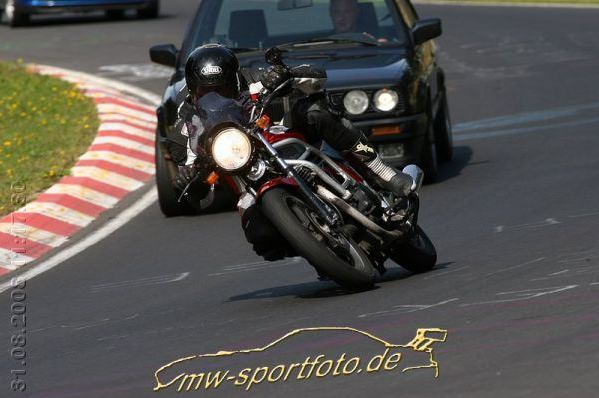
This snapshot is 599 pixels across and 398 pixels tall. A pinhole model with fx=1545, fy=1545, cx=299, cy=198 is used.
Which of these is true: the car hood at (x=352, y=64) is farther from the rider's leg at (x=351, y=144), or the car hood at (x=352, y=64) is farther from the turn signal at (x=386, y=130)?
the rider's leg at (x=351, y=144)

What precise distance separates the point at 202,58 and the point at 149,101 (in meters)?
10.5

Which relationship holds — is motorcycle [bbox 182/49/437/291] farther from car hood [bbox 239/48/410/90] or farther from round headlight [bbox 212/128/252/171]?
car hood [bbox 239/48/410/90]

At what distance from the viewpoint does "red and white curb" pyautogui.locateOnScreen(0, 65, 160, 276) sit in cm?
1080

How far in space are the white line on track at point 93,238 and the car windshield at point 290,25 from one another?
4.22 feet

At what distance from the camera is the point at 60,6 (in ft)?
86.7

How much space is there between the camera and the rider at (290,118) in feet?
24.9

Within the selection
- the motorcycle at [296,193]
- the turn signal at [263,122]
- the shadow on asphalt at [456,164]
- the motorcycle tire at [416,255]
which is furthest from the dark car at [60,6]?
the turn signal at [263,122]

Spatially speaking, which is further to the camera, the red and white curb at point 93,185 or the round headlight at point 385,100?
the round headlight at point 385,100

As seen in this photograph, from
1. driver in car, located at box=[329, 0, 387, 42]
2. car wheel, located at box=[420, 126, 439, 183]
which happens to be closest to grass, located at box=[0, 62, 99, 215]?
driver in car, located at box=[329, 0, 387, 42]

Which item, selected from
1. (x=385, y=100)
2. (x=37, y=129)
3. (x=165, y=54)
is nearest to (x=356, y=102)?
(x=385, y=100)

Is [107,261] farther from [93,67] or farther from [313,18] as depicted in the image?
[93,67]

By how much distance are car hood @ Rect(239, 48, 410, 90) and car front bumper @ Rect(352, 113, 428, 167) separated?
29 cm

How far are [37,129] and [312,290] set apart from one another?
27.3 ft

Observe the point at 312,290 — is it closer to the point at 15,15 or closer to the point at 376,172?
the point at 376,172
